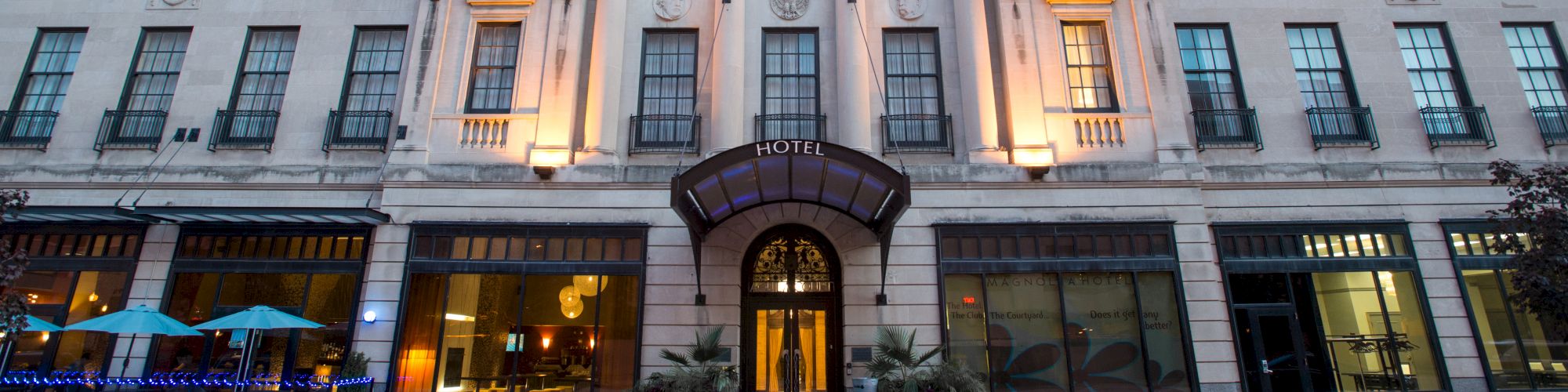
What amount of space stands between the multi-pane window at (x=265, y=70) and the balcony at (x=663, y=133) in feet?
25.6

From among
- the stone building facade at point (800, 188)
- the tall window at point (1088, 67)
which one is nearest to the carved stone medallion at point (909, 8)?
the stone building facade at point (800, 188)

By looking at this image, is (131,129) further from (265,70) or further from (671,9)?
(671,9)

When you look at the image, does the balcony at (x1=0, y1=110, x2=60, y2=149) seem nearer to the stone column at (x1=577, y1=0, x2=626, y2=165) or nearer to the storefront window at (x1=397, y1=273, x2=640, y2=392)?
the storefront window at (x1=397, y1=273, x2=640, y2=392)

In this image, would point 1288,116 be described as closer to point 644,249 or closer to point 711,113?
point 711,113

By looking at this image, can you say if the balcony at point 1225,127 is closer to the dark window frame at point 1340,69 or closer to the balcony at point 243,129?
the dark window frame at point 1340,69

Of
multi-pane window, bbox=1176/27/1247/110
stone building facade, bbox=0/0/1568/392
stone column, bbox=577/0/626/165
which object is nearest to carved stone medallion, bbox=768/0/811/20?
stone building facade, bbox=0/0/1568/392

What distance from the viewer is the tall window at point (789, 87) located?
14.1 metres

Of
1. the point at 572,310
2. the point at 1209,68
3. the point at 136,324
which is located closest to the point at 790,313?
the point at 572,310

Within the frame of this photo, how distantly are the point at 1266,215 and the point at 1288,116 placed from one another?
234cm

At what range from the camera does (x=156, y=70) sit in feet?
50.5

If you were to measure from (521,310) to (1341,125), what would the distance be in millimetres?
16716

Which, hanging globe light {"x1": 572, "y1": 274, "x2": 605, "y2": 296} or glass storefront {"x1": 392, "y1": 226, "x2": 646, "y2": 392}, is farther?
hanging globe light {"x1": 572, "y1": 274, "x2": 605, "y2": 296}

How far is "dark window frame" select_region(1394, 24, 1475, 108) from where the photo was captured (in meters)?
14.7

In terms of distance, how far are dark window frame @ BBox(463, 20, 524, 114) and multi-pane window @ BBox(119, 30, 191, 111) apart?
6619 millimetres
